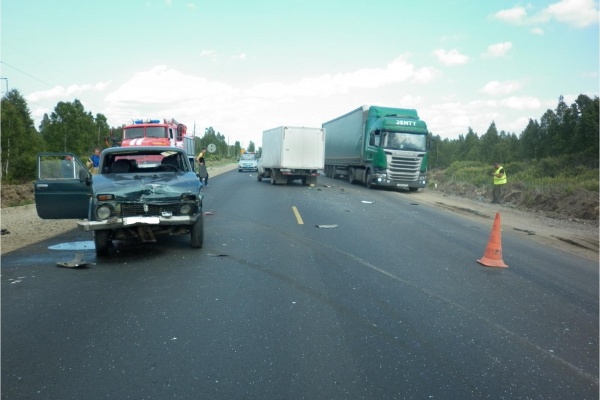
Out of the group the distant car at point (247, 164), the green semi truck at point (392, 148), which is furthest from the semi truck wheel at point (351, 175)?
the distant car at point (247, 164)

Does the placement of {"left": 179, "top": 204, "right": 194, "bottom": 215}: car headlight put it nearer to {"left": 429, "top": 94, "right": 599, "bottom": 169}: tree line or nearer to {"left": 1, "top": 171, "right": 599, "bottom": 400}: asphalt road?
{"left": 1, "top": 171, "right": 599, "bottom": 400}: asphalt road

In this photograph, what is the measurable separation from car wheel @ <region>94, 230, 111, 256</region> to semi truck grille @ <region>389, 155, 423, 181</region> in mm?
19017

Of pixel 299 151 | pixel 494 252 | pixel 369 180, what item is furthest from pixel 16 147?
pixel 494 252

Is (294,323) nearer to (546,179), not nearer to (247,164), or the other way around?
(546,179)

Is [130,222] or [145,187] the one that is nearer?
[130,222]

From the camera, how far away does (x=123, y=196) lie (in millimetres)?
8211

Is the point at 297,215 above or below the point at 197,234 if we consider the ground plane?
below

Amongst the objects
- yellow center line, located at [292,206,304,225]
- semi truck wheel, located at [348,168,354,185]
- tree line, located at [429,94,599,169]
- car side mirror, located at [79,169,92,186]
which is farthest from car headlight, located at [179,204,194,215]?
tree line, located at [429,94,599,169]

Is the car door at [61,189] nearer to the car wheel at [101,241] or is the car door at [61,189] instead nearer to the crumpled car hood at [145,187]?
the crumpled car hood at [145,187]

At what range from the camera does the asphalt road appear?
3947mm

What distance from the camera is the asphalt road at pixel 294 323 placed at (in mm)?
3947

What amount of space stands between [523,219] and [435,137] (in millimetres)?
31446

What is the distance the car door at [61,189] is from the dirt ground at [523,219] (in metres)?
1.24

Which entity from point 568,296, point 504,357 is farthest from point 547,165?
point 504,357
